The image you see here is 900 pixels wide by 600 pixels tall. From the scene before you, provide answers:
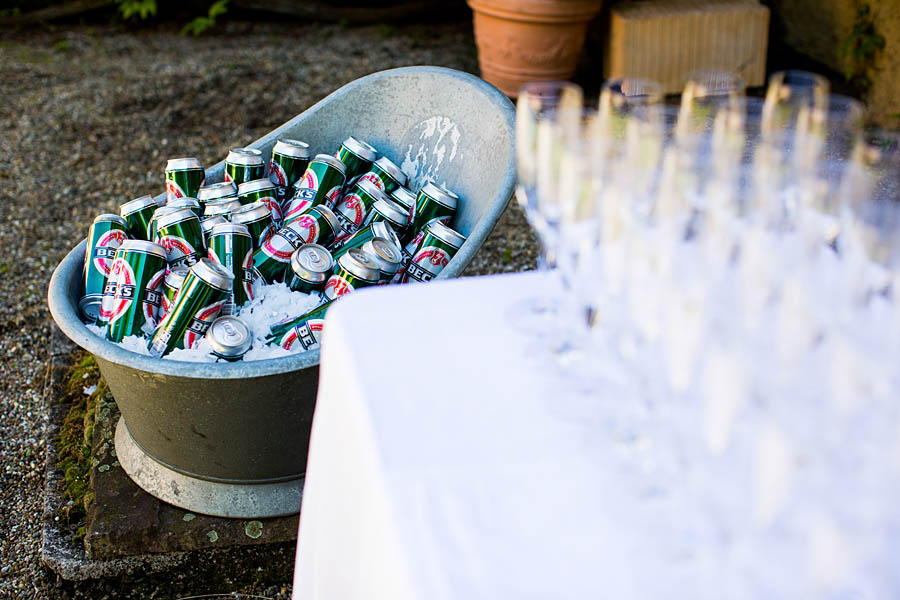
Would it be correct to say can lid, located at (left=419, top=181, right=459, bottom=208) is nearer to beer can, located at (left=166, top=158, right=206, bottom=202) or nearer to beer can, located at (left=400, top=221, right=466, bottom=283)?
beer can, located at (left=400, top=221, right=466, bottom=283)

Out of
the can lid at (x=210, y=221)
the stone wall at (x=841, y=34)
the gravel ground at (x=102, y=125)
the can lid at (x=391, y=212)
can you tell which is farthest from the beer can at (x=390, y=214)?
the stone wall at (x=841, y=34)

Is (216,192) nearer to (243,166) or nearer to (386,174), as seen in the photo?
(243,166)

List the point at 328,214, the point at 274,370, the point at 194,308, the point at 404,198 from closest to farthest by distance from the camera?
the point at 274,370 < the point at 194,308 < the point at 328,214 < the point at 404,198

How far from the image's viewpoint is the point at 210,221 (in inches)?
72.1

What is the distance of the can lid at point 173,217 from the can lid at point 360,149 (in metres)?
0.43

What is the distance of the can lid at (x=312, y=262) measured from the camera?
170 centimetres

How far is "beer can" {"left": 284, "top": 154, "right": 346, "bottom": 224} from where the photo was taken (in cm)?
193

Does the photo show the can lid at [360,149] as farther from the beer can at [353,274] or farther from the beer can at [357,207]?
the beer can at [353,274]

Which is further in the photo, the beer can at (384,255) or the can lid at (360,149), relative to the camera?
the can lid at (360,149)

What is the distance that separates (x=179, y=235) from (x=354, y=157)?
1.53ft

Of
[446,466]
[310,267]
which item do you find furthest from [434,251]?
[446,466]

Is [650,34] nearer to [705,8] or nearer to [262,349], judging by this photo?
[705,8]

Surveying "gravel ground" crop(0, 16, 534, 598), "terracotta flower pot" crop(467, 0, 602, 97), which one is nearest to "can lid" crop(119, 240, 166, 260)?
"gravel ground" crop(0, 16, 534, 598)

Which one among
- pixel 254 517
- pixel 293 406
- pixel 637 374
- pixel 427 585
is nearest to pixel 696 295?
pixel 637 374
